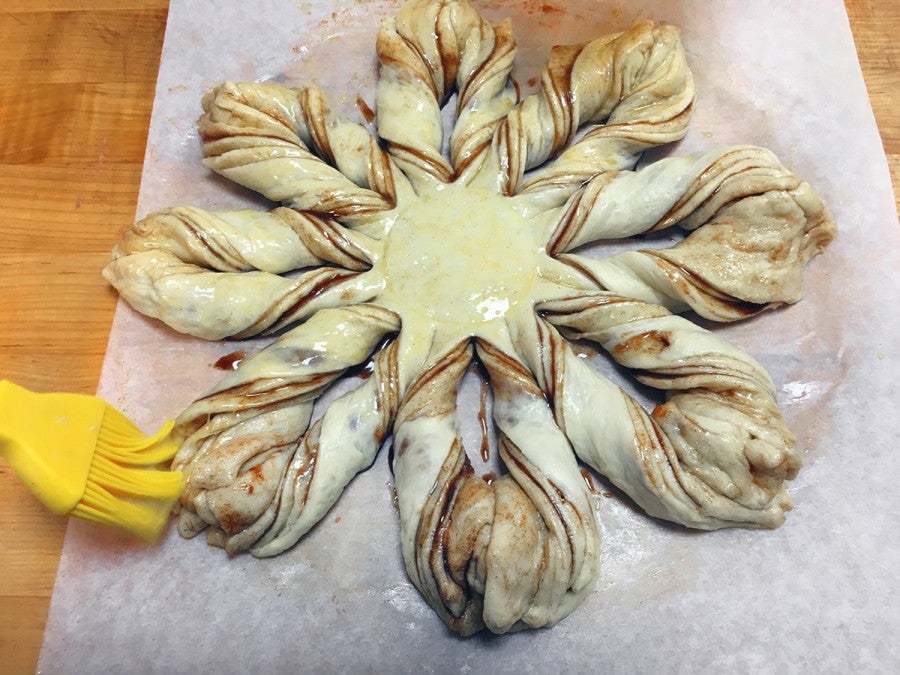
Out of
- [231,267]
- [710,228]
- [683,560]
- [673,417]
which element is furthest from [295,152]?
[683,560]

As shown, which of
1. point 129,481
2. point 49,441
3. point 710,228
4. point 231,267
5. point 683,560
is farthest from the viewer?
point 231,267

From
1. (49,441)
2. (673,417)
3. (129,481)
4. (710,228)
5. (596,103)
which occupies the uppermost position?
(596,103)

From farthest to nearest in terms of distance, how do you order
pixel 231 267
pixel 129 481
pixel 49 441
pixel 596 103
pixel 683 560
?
pixel 596 103 → pixel 231 267 → pixel 683 560 → pixel 129 481 → pixel 49 441

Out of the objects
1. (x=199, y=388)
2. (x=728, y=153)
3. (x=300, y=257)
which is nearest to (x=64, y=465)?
(x=199, y=388)

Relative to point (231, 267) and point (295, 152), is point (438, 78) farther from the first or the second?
point (231, 267)

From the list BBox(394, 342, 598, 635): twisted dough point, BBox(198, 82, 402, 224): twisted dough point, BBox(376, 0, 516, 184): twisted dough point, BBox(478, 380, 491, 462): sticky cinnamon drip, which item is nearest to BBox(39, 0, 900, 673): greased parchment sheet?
BBox(478, 380, 491, 462): sticky cinnamon drip

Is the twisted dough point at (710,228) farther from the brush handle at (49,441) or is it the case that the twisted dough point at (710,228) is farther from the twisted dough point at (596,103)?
the brush handle at (49,441)

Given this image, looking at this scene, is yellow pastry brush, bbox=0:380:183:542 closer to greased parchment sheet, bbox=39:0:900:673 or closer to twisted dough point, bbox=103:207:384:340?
greased parchment sheet, bbox=39:0:900:673

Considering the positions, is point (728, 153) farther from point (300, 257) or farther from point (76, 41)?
point (76, 41)
